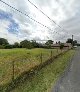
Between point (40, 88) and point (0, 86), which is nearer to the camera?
point (0, 86)

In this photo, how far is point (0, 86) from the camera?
9.26 meters

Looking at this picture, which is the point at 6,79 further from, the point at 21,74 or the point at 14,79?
the point at 21,74

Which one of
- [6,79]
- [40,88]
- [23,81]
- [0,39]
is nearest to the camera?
[40,88]

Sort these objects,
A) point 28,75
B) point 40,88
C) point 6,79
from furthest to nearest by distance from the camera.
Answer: point 28,75, point 6,79, point 40,88

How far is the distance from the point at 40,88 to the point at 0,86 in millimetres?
2034

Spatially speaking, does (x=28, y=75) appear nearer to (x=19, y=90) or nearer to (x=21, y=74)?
(x=21, y=74)

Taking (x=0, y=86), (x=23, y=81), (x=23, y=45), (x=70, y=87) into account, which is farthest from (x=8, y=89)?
(x=23, y=45)

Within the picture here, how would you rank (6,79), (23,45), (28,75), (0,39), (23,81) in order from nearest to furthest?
(6,79)
(23,81)
(28,75)
(23,45)
(0,39)

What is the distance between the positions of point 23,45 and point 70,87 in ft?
354

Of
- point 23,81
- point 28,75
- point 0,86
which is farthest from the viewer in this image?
point 28,75

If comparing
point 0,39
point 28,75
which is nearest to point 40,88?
point 28,75

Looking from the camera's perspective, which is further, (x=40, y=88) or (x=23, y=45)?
(x=23, y=45)

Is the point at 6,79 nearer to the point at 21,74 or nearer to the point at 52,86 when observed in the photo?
the point at 21,74

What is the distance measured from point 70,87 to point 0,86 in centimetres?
362
